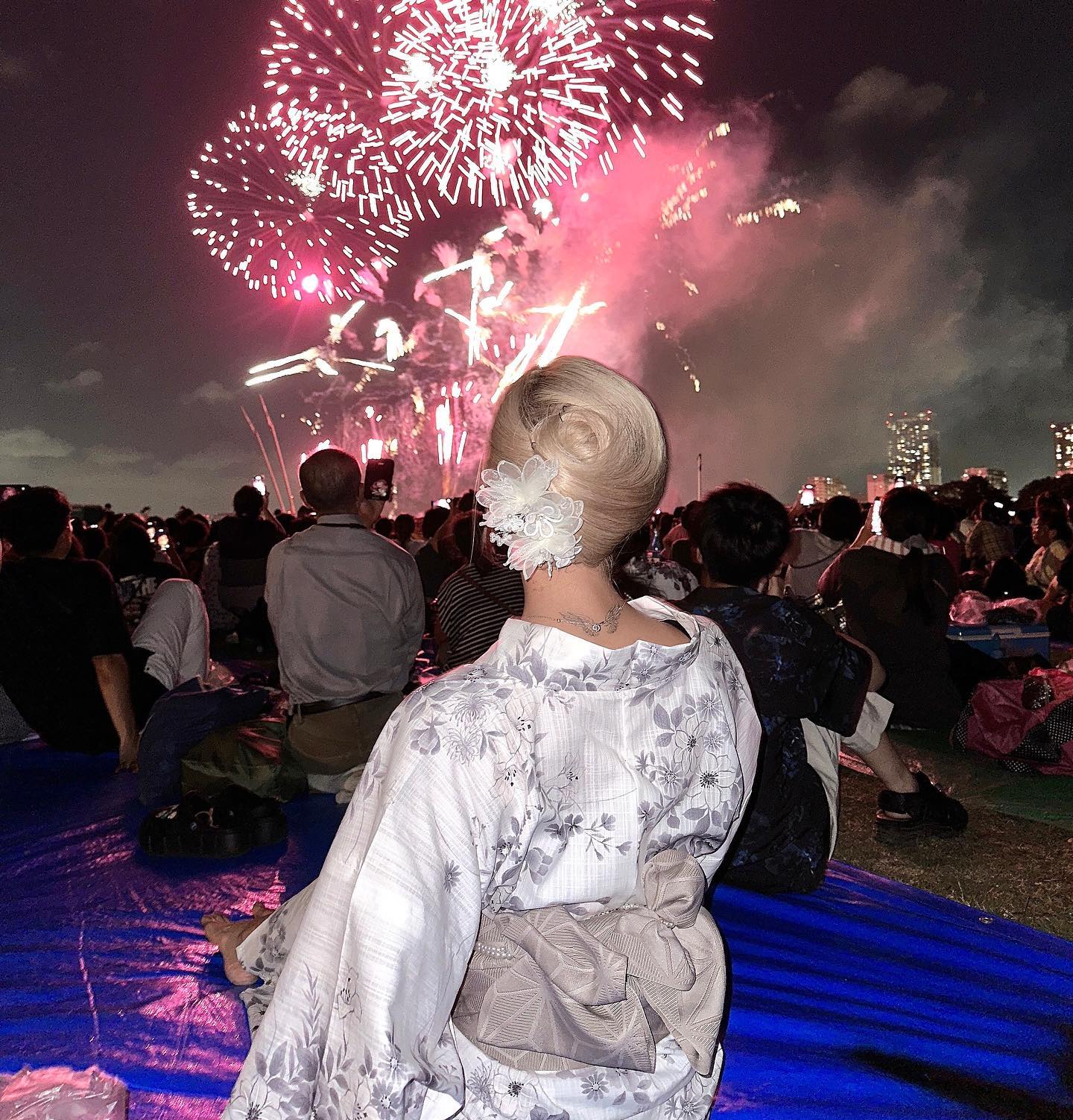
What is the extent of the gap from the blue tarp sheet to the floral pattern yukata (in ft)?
3.29

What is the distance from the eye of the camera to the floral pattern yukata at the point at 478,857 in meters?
1.27

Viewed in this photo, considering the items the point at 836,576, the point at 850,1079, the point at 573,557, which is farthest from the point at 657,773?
the point at 836,576

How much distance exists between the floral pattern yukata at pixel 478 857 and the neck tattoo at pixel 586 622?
5 centimetres

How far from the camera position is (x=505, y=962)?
1409 millimetres

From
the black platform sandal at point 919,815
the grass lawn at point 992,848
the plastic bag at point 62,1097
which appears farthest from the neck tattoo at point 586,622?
the black platform sandal at point 919,815

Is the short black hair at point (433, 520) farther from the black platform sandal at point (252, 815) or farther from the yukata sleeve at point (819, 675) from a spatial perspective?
the yukata sleeve at point (819, 675)

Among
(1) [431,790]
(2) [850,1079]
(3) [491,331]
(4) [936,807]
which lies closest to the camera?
(1) [431,790]

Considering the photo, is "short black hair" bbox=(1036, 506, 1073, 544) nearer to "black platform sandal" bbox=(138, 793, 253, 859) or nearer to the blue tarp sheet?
the blue tarp sheet

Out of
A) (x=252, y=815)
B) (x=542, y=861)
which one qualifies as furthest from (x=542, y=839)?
(x=252, y=815)

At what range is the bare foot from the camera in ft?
8.05

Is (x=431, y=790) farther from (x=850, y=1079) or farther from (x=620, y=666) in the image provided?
(x=850, y=1079)

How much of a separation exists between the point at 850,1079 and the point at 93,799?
3.41 meters

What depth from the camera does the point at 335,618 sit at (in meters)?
4.42

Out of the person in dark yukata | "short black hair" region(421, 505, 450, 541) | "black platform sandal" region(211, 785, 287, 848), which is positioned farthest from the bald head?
"short black hair" region(421, 505, 450, 541)
